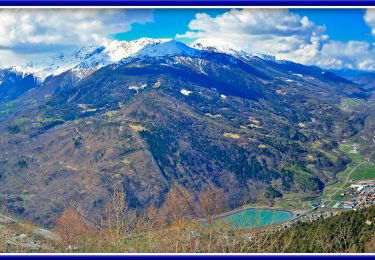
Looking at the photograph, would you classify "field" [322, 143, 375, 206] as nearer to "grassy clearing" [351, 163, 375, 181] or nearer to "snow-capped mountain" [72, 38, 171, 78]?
"grassy clearing" [351, 163, 375, 181]

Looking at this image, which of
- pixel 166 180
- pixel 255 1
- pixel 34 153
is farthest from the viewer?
pixel 34 153

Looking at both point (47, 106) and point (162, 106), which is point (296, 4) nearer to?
point (162, 106)

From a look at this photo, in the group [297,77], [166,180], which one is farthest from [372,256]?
[297,77]

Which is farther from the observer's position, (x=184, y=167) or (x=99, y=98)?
(x=99, y=98)

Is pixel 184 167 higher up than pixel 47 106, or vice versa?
pixel 47 106

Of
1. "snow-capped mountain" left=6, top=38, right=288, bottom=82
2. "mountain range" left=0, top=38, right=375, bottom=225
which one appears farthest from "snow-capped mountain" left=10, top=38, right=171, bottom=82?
"mountain range" left=0, top=38, right=375, bottom=225

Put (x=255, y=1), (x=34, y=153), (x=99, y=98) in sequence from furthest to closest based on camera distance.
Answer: (x=99, y=98) < (x=34, y=153) < (x=255, y=1)

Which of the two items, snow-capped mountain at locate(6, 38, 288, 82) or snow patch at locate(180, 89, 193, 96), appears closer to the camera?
snow patch at locate(180, 89, 193, 96)
